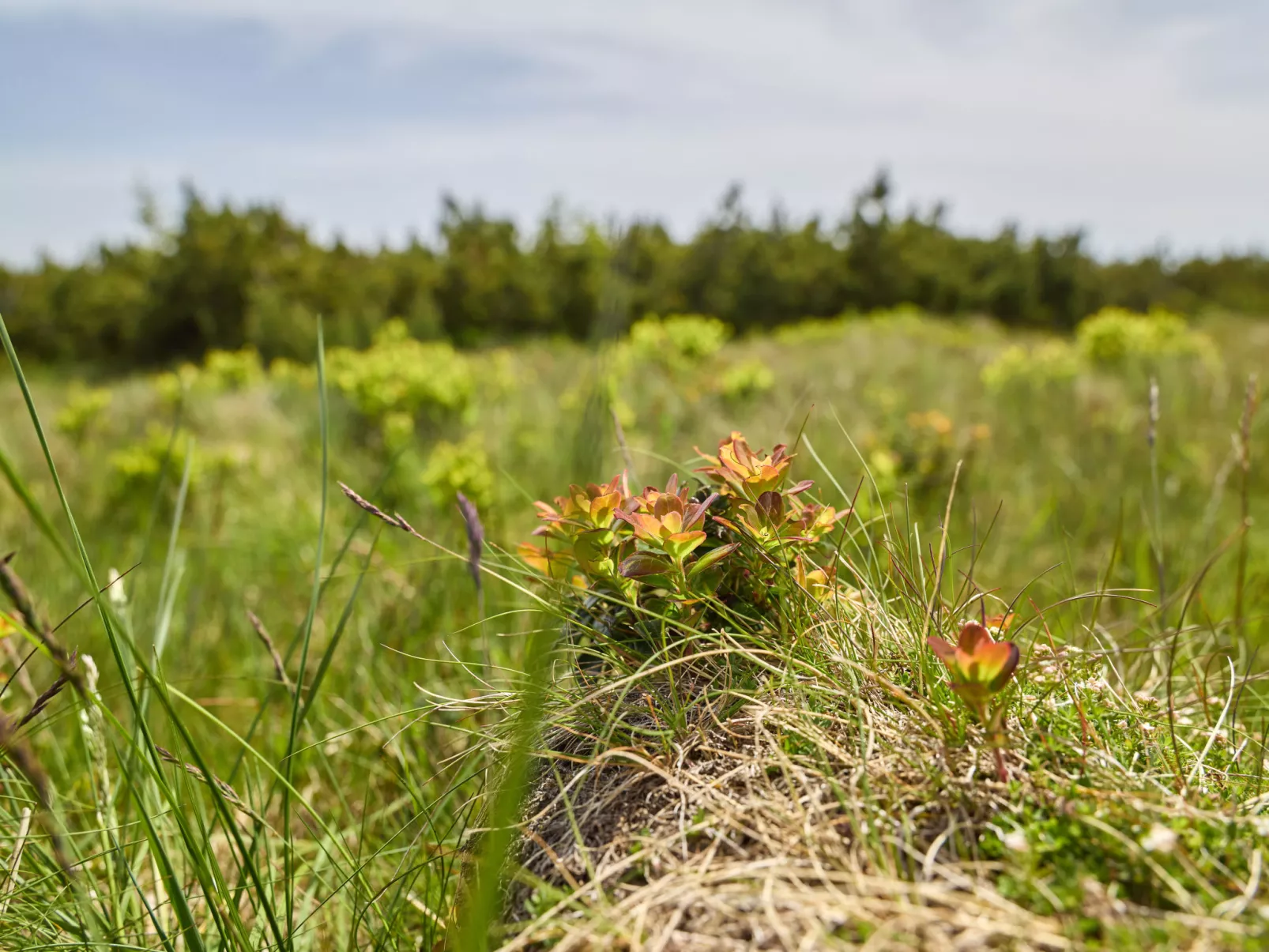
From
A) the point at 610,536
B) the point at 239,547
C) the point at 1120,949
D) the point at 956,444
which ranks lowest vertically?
the point at 239,547

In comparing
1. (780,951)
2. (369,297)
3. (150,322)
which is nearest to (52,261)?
(150,322)

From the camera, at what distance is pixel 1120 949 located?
0.59 metres

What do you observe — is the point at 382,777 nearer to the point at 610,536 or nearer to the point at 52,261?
the point at 610,536

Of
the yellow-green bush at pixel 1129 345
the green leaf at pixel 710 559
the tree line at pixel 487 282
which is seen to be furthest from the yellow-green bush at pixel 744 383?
the tree line at pixel 487 282

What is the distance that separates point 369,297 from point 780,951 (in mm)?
17863

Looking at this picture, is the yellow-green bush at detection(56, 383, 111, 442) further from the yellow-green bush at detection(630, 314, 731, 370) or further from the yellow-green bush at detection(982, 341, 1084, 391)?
the yellow-green bush at detection(982, 341, 1084, 391)

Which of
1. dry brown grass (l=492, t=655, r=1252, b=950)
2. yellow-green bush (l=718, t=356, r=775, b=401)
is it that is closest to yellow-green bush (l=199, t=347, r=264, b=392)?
yellow-green bush (l=718, t=356, r=775, b=401)

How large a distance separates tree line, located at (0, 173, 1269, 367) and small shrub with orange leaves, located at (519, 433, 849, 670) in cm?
1291

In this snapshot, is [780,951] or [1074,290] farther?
[1074,290]

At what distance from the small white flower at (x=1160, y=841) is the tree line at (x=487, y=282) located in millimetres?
13443

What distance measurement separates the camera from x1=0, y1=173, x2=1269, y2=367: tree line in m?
17.3

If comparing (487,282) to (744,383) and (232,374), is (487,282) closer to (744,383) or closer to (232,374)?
(232,374)

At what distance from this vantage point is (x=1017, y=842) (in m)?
0.68

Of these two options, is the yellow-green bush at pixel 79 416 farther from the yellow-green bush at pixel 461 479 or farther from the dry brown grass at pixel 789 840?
the dry brown grass at pixel 789 840
